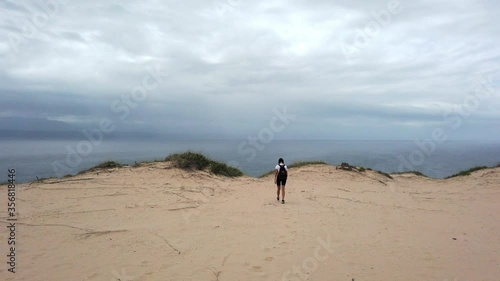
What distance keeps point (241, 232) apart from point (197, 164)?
10.8 m

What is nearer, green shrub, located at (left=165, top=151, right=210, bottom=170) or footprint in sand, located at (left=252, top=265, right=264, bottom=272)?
footprint in sand, located at (left=252, top=265, right=264, bottom=272)

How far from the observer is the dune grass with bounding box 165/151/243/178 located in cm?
1888

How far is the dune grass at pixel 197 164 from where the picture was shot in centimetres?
1888

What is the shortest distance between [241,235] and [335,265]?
291 centimetres

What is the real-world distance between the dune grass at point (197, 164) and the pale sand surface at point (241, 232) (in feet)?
6.97

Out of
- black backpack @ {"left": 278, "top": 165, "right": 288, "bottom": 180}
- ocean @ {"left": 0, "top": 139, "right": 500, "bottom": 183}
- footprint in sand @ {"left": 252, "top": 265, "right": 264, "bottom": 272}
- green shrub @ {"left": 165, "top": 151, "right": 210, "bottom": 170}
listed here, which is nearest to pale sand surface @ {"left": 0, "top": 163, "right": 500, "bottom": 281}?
footprint in sand @ {"left": 252, "top": 265, "right": 264, "bottom": 272}

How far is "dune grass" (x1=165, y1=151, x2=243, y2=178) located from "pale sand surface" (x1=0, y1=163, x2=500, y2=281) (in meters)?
2.13

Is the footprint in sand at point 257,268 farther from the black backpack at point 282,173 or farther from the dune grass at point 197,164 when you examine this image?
the dune grass at point 197,164

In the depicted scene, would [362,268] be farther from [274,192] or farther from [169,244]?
[274,192]

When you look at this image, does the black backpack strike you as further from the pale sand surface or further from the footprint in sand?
the footprint in sand

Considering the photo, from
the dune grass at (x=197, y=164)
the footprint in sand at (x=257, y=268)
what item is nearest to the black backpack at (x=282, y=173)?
the footprint in sand at (x=257, y=268)

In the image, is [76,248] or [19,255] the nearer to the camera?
[19,255]

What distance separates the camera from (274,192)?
15.5 m

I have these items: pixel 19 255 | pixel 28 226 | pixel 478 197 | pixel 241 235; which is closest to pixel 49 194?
pixel 28 226
